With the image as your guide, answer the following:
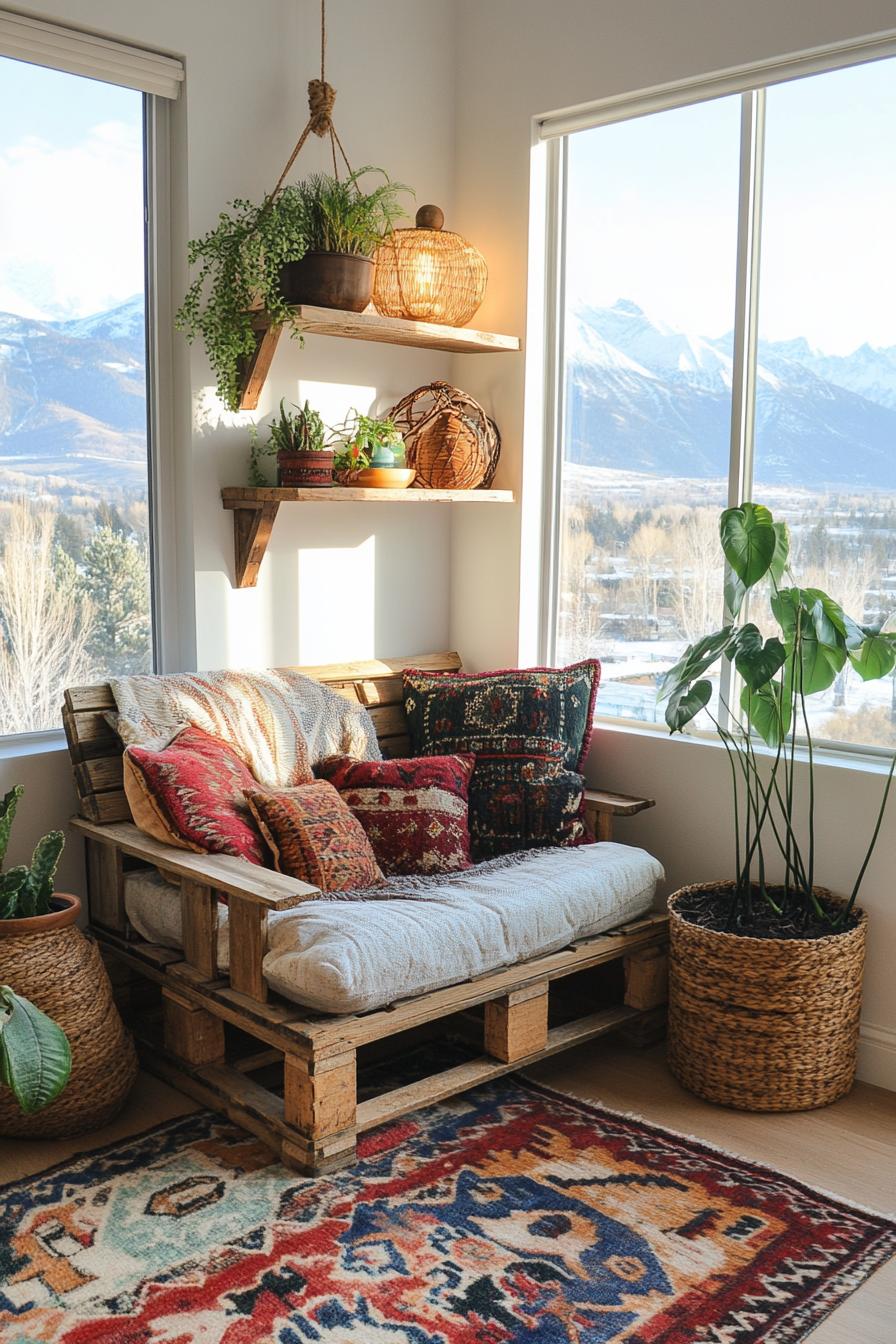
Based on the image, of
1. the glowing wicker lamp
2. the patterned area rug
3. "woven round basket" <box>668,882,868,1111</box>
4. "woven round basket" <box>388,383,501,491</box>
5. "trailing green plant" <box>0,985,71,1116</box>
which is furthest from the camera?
"woven round basket" <box>388,383,501,491</box>

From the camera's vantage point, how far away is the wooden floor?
7.98ft

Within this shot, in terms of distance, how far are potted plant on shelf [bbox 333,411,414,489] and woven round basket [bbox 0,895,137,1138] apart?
4.25 feet

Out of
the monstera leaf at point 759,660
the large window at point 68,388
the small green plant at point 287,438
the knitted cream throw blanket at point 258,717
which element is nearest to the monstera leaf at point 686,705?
the monstera leaf at point 759,660

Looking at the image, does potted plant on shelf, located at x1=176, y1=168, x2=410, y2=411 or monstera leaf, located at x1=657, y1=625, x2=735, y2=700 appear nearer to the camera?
monstera leaf, located at x1=657, y1=625, x2=735, y2=700

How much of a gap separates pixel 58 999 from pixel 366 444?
1.56 metres

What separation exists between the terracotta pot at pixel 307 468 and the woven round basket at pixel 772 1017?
54.9 inches

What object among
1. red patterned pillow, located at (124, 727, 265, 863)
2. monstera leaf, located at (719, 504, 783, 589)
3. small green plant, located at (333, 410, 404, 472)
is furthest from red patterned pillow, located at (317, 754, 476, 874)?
monstera leaf, located at (719, 504, 783, 589)

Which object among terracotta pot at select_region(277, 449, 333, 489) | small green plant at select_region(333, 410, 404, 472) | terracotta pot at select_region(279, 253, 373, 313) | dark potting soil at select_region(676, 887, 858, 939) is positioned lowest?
dark potting soil at select_region(676, 887, 858, 939)

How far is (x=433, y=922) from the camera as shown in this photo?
2508 millimetres

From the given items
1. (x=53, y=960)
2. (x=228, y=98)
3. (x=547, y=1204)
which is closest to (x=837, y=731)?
(x=547, y=1204)

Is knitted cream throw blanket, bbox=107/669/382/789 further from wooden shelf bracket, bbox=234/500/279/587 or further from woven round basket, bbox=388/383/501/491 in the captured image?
woven round basket, bbox=388/383/501/491

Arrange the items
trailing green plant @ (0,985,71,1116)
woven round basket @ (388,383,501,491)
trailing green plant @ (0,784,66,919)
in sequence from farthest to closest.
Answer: woven round basket @ (388,383,501,491), trailing green plant @ (0,784,66,919), trailing green plant @ (0,985,71,1116)

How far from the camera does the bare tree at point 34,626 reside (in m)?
2.88

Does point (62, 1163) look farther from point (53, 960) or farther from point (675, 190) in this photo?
point (675, 190)
